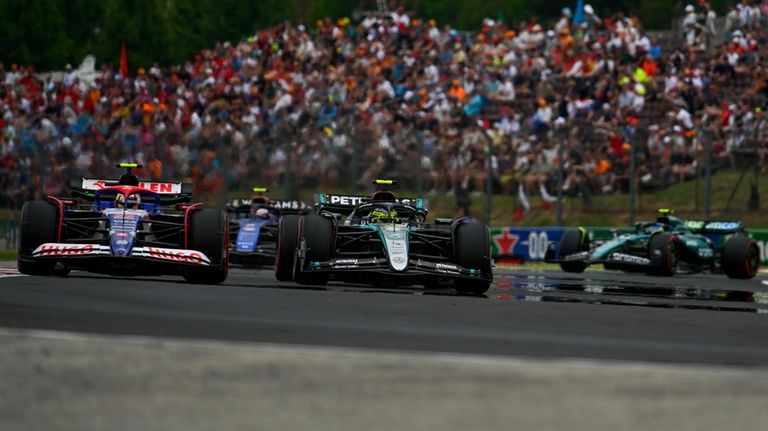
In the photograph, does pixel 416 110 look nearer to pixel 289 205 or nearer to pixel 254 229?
pixel 289 205

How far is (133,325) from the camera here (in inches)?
356

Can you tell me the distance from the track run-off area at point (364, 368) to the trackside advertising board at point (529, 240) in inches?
599

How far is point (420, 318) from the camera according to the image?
10.6 m

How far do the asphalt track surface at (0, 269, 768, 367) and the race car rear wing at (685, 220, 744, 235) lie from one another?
7.92 meters

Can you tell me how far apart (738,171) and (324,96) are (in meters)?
10.6

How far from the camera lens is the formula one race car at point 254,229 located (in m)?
22.8

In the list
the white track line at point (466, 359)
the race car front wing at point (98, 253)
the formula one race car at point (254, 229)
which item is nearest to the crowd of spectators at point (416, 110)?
the formula one race car at point (254, 229)

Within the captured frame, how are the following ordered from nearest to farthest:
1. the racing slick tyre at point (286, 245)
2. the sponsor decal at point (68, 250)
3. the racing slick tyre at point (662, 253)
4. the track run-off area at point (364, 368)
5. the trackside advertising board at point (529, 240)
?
the track run-off area at point (364, 368), the sponsor decal at point (68, 250), the racing slick tyre at point (286, 245), the racing slick tyre at point (662, 253), the trackside advertising board at point (529, 240)

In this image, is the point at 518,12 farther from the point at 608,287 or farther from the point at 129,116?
the point at 608,287

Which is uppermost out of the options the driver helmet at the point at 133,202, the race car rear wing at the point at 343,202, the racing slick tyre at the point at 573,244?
the race car rear wing at the point at 343,202

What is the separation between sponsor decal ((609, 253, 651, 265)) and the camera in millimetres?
22250

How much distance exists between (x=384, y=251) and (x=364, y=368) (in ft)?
28.9

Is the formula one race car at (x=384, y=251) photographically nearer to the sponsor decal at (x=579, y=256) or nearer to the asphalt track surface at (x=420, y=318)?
the asphalt track surface at (x=420, y=318)

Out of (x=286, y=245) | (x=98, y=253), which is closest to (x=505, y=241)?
(x=286, y=245)
